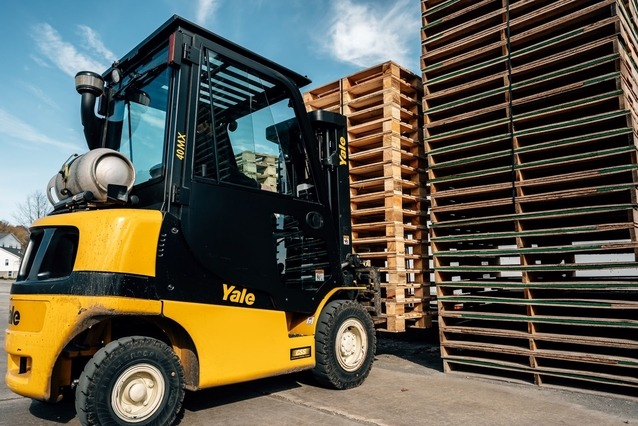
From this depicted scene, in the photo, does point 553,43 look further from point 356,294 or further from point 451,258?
point 356,294

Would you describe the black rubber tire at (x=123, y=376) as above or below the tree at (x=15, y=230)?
below

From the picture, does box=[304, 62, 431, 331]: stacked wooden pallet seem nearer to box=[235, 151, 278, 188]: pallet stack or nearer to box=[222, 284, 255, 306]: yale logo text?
box=[235, 151, 278, 188]: pallet stack

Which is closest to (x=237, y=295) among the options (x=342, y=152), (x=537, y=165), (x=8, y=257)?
(x=342, y=152)

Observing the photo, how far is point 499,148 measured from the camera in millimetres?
5156

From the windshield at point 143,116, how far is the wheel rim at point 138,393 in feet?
4.56

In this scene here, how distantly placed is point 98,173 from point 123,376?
137 centimetres

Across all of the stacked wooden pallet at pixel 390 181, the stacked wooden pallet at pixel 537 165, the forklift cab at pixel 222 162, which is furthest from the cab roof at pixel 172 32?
the stacked wooden pallet at pixel 537 165

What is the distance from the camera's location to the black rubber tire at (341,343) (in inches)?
175

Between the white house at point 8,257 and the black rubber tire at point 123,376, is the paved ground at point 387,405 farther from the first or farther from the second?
the white house at point 8,257

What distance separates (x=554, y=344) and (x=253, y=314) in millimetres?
3302

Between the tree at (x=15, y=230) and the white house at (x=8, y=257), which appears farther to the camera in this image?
the tree at (x=15, y=230)

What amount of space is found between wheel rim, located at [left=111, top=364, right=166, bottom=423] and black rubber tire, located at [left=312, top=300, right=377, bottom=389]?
162 cm

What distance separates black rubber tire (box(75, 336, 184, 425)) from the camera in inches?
116

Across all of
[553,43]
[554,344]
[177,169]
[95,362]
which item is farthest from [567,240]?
[95,362]
